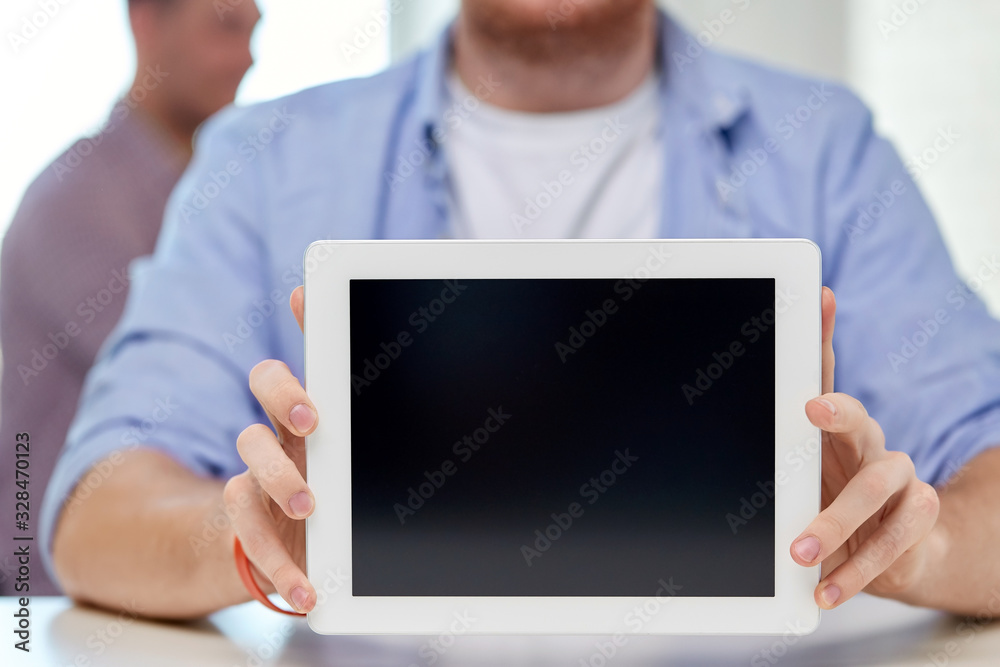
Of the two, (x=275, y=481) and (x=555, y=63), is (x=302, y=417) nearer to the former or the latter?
(x=275, y=481)

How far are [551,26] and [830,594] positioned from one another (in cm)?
84

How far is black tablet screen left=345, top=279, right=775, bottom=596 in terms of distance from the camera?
452mm

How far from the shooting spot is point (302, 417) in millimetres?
458

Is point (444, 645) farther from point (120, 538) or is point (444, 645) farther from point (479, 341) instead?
point (120, 538)

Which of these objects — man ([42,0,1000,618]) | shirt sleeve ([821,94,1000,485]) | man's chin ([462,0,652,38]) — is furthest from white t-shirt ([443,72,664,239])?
shirt sleeve ([821,94,1000,485])

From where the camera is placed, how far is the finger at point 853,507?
45 centimetres

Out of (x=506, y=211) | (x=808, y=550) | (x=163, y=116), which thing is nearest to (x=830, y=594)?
(x=808, y=550)

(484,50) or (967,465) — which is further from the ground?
(484,50)

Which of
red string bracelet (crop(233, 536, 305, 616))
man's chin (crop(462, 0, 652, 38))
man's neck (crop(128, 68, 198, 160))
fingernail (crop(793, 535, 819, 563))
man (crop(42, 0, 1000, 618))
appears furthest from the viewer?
man's neck (crop(128, 68, 198, 160))

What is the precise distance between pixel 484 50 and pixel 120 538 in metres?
0.78

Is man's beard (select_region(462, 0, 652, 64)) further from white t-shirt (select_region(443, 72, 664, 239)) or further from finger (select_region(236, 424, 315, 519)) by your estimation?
finger (select_region(236, 424, 315, 519))

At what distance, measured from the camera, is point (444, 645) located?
1.67 feet

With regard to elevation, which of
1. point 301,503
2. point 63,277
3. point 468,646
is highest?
point 301,503

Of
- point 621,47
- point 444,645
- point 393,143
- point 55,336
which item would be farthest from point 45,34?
point 444,645
